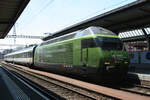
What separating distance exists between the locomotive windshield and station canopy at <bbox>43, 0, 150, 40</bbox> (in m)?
3.79

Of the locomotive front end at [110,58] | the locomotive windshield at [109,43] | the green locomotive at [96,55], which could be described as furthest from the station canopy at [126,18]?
the locomotive front end at [110,58]

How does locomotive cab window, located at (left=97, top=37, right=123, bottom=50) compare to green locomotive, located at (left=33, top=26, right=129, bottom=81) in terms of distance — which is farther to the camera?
locomotive cab window, located at (left=97, top=37, right=123, bottom=50)

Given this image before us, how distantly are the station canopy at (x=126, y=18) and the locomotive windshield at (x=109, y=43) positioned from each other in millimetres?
3792

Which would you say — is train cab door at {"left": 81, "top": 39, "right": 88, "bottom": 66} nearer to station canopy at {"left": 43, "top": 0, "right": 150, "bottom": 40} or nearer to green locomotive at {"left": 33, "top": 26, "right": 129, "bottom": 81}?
green locomotive at {"left": 33, "top": 26, "right": 129, "bottom": 81}

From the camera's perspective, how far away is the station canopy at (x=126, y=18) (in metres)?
13.3

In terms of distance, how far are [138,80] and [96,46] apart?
14.1ft

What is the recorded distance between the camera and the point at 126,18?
16.1 metres

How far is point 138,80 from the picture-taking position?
472 inches

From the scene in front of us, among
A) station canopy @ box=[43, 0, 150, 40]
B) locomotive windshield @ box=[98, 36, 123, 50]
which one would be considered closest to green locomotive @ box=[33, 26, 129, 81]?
locomotive windshield @ box=[98, 36, 123, 50]

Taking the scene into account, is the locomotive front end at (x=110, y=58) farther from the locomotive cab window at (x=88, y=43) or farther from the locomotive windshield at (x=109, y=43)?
the locomotive cab window at (x=88, y=43)

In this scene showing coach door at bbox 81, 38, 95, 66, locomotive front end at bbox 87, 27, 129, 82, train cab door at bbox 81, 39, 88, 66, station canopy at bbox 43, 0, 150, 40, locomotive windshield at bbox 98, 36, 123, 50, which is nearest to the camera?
locomotive front end at bbox 87, 27, 129, 82

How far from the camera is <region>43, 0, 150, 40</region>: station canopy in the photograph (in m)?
13.3

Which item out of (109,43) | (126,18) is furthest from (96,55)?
(126,18)

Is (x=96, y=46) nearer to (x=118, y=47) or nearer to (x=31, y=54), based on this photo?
(x=118, y=47)
